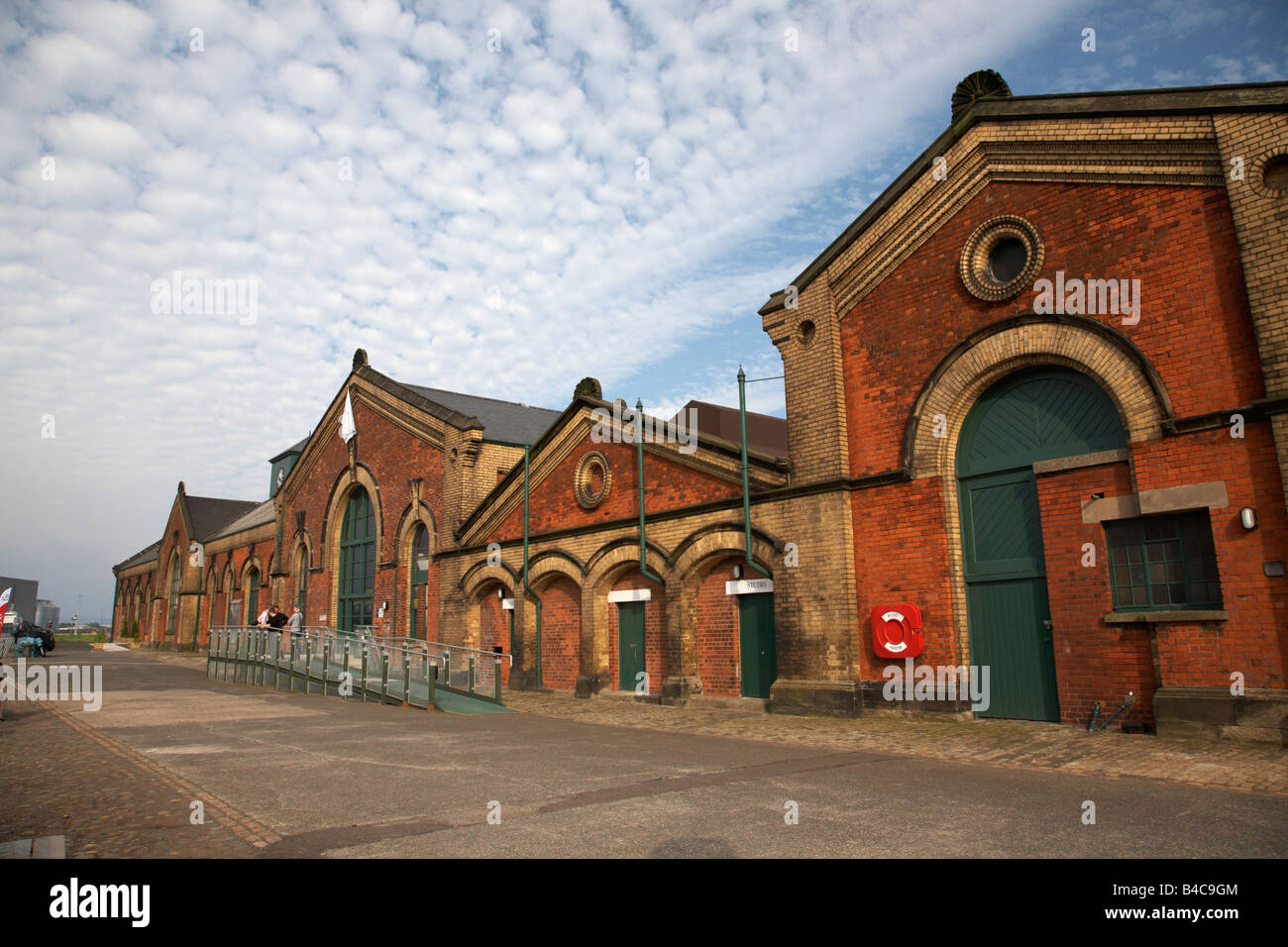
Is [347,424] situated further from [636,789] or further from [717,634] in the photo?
[636,789]

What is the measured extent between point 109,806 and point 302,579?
25362 millimetres

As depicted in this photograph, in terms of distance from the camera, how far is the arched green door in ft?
35.4

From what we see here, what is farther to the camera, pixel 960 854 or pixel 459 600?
pixel 459 600

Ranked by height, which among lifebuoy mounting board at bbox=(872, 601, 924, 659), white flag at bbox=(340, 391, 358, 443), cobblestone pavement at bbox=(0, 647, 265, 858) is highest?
white flag at bbox=(340, 391, 358, 443)

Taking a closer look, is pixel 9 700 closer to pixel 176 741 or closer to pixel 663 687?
pixel 176 741

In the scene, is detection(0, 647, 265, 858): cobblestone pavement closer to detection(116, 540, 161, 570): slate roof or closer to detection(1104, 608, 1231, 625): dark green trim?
detection(1104, 608, 1231, 625): dark green trim

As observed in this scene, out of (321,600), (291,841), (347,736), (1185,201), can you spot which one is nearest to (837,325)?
(1185,201)

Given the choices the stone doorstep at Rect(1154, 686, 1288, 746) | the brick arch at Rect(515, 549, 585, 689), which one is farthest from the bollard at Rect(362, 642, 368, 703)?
the stone doorstep at Rect(1154, 686, 1288, 746)

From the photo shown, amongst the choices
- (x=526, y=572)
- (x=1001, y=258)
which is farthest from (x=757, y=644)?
(x=1001, y=258)

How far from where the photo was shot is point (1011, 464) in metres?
11.4

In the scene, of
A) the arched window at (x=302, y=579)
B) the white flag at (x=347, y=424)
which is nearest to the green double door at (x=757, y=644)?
the white flag at (x=347, y=424)

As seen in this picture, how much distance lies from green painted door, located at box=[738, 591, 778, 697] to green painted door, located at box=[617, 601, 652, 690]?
8.64 feet
